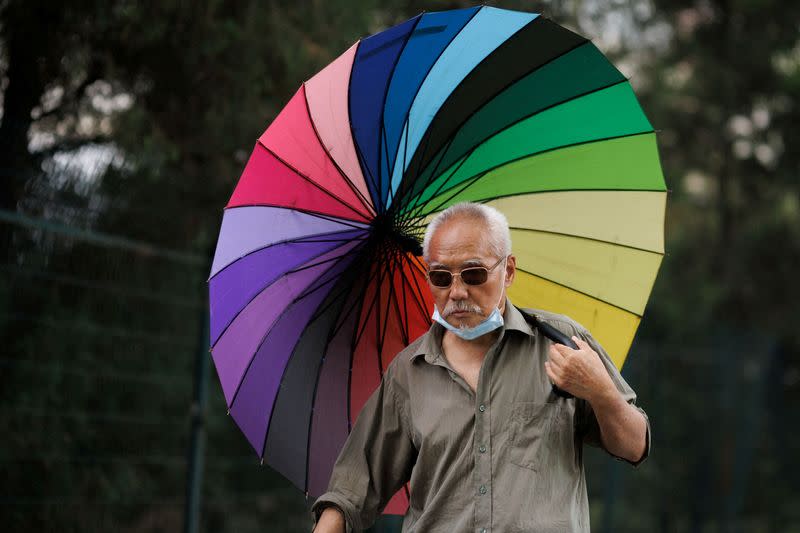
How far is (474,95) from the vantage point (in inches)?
136

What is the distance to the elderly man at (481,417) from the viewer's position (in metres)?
2.79

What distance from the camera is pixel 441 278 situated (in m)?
2.95

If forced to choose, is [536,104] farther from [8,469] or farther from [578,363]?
[8,469]

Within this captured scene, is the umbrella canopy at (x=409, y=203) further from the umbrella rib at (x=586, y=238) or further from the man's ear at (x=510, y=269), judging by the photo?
the man's ear at (x=510, y=269)

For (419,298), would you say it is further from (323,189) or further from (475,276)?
(475,276)

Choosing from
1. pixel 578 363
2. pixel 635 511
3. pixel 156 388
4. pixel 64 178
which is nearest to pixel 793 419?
pixel 635 511

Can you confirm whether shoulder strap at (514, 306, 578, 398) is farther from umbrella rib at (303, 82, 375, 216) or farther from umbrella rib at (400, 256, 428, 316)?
umbrella rib at (303, 82, 375, 216)

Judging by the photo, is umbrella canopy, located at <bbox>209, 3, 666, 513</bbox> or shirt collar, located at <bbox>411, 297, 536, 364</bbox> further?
umbrella canopy, located at <bbox>209, 3, 666, 513</bbox>

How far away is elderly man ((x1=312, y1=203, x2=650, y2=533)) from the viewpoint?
110 inches

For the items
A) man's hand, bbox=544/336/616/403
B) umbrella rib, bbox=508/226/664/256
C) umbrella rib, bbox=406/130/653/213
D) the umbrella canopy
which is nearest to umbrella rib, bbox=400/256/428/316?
the umbrella canopy

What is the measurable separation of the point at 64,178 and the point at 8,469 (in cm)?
154

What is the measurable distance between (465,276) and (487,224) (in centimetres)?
17

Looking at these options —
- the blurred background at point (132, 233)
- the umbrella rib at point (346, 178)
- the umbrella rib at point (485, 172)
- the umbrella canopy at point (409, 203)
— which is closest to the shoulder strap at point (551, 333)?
the umbrella canopy at point (409, 203)

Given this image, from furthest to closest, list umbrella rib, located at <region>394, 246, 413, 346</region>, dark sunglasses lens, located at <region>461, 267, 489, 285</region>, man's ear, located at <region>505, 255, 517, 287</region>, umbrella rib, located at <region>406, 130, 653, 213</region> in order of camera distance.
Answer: umbrella rib, located at <region>394, 246, 413, 346</region> → umbrella rib, located at <region>406, 130, 653, 213</region> → man's ear, located at <region>505, 255, 517, 287</region> → dark sunglasses lens, located at <region>461, 267, 489, 285</region>
